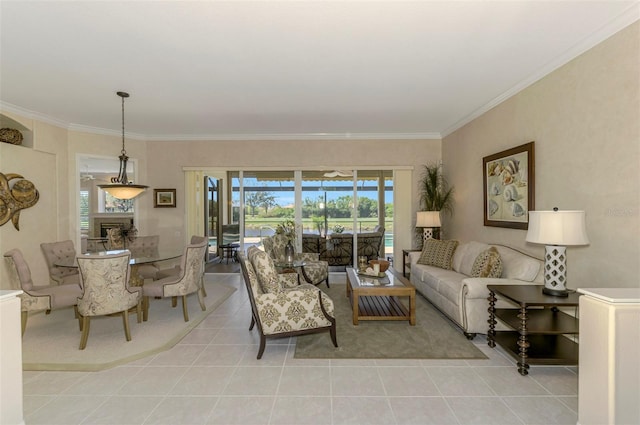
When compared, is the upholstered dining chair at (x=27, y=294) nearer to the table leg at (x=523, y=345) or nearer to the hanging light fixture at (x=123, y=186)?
the hanging light fixture at (x=123, y=186)

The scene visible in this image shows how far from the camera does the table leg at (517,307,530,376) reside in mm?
2553

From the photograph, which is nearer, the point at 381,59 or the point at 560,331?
the point at 560,331

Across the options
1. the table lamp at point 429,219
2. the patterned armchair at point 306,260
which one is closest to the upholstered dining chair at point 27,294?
the patterned armchair at point 306,260

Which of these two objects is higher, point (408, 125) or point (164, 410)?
point (408, 125)

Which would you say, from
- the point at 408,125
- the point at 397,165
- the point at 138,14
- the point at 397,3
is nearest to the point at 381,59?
the point at 397,3

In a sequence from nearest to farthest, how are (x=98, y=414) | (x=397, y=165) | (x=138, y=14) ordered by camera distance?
(x=98, y=414) → (x=138, y=14) → (x=397, y=165)

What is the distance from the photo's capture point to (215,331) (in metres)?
3.60

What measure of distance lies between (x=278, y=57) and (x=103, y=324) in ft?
A: 12.8

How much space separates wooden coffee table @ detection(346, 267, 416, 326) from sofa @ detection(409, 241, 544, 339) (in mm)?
468

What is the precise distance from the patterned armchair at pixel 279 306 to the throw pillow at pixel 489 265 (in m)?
1.93

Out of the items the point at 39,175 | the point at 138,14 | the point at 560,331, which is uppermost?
the point at 138,14

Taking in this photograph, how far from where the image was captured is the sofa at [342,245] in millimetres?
6622

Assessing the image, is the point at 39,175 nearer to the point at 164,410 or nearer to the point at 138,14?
the point at 138,14

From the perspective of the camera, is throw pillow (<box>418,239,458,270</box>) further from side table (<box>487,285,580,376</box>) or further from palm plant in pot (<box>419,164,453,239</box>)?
side table (<box>487,285,580,376</box>)
